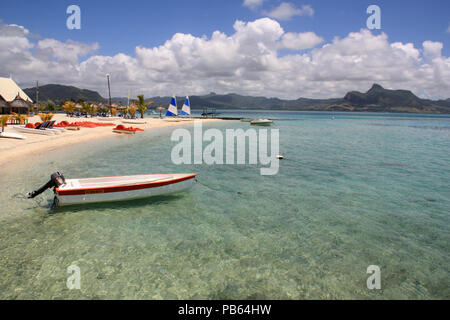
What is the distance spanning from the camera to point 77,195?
408 inches

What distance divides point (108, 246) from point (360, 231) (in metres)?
9.15

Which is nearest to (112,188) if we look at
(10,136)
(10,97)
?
(10,136)

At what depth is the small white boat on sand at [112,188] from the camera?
10336mm

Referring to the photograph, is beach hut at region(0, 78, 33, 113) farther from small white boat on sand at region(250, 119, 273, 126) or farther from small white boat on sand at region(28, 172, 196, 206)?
small white boat on sand at region(28, 172, 196, 206)

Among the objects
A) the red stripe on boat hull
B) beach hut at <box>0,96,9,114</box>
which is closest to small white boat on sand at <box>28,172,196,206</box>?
the red stripe on boat hull

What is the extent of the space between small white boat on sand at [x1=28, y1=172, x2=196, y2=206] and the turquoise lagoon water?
519 millimetres

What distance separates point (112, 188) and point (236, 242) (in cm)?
603

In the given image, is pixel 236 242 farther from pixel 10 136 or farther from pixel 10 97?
pixel 10 97

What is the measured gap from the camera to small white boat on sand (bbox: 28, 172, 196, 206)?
10.3 metres

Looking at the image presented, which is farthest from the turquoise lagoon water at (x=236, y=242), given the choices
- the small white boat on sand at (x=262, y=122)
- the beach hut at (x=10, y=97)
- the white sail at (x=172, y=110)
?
the white sail at (x=172, y=110)

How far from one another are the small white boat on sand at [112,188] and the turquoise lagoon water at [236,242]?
0.52m

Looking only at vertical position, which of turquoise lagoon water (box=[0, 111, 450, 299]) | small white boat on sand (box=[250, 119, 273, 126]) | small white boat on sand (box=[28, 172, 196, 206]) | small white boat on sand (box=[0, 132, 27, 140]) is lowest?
turquoise lagoon water (box=[0, 111, 450, 299])

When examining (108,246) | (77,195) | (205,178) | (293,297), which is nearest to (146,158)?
(205,178)

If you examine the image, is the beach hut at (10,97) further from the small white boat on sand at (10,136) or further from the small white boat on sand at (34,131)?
the small white boat on sand at (10,136)
